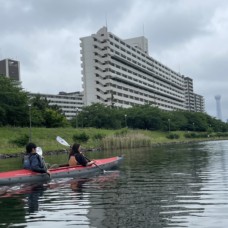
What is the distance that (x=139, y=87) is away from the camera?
13112cm

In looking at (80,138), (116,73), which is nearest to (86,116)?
(80,138)

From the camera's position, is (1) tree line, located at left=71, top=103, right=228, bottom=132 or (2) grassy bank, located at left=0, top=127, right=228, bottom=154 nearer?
(2) grassy bank, located at left=0, top=127, right=228, bottom=154

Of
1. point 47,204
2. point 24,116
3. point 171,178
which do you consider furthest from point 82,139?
point 47,204

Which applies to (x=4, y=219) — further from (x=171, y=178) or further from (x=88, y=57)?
(x=88, y=57)

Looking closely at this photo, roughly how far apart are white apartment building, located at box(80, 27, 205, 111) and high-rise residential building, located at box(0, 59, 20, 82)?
41.8 meters

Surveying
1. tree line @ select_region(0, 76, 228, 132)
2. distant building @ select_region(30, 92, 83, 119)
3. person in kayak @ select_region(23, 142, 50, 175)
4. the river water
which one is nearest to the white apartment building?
tree line @ select_region(0, 76, 228, 132)

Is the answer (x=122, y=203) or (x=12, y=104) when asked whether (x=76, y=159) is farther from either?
(x=12, y=104)

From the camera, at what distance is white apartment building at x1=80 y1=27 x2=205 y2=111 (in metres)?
111

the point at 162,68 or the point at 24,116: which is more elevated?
the point at 162,68

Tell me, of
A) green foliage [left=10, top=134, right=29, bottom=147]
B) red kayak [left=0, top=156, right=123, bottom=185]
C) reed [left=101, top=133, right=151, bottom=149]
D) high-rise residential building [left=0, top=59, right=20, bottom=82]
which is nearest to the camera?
red kayak [left=0, top=156, right=123, bottom=185]

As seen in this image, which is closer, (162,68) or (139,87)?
(139,87)

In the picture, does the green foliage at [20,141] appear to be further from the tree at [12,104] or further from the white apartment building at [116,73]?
the white apartment building at [116,73]

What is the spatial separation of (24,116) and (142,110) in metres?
39.8

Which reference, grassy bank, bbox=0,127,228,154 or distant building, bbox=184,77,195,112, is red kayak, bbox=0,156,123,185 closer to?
grassy bank, bbox=0,127,228,154
